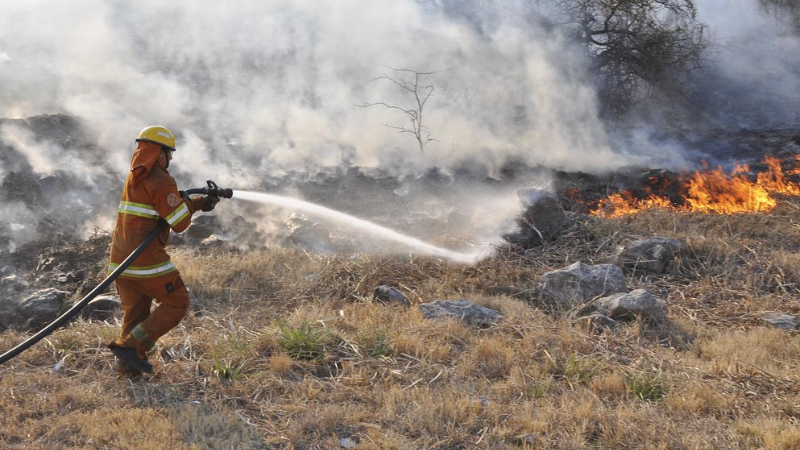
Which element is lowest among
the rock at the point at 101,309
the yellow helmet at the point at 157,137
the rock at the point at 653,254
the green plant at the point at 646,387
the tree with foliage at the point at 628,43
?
the rock at the point at 101,309

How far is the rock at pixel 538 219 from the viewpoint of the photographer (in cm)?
676

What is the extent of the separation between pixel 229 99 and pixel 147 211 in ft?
21.7

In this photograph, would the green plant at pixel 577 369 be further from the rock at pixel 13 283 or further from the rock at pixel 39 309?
the rock at pixel 13 283

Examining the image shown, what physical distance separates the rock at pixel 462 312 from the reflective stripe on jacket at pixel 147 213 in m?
1.94

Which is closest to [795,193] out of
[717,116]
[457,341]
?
[717,116]

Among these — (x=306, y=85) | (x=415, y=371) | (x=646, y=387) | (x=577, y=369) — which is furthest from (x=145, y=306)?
(x=306, y=85)

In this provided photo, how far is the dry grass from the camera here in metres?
3.35

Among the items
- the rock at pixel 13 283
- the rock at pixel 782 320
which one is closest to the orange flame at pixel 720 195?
the rock at pixel 782 320

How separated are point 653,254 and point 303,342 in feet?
11.8

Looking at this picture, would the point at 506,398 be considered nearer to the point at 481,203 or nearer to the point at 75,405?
the point at 75,405

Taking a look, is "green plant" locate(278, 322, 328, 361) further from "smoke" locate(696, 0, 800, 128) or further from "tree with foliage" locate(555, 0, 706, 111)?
"smoke" locate(696, 0, 800, 128)

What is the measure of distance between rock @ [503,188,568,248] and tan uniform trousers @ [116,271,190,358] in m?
3.68

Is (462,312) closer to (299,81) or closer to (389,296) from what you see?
(389,296)

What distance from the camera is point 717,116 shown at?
12008mm
